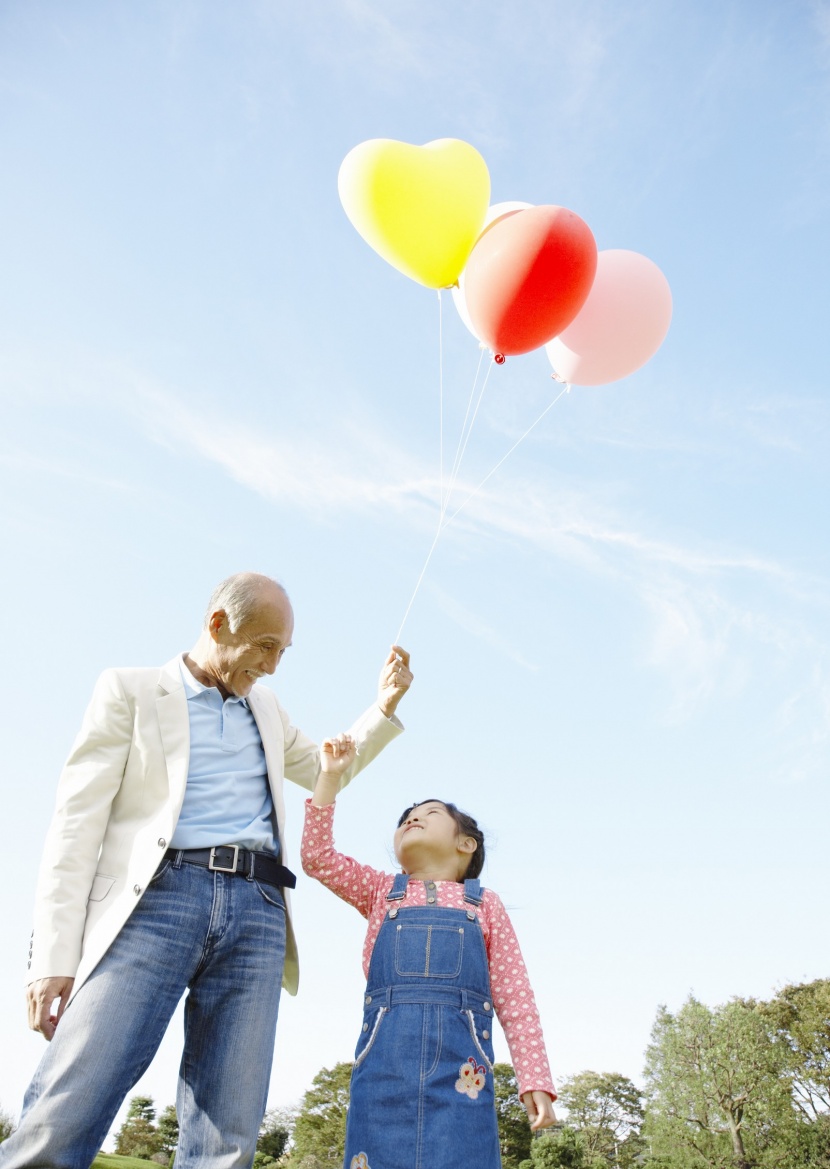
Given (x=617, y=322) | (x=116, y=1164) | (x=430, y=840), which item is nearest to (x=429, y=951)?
(x=430, y=840)

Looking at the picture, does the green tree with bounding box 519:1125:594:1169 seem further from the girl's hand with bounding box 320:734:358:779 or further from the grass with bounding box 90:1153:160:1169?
the girl's hand with bounding box 320:734:358:779

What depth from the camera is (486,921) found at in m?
3.47

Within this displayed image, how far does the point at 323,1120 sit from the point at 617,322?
90.3ft

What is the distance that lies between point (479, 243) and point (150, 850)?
3.40 meters

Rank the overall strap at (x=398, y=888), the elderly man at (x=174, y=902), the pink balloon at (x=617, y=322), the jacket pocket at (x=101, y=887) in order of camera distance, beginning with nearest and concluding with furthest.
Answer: the elderly man at (x=174, y=902) < the jacket pocket at (x=101, y=887) < the overall strap at (x=398, y=888) < the pink balloon at (x=617, y=322)

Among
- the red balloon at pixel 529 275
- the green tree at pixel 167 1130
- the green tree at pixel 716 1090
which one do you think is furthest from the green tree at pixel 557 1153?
the red balloon at pixel 529 275

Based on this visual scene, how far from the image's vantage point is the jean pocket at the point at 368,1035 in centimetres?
312

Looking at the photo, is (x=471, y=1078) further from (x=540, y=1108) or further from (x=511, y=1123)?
(x=511, y=1123)

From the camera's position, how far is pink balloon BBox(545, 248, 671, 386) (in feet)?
16.4

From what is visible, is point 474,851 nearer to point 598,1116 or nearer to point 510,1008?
point 510,1008

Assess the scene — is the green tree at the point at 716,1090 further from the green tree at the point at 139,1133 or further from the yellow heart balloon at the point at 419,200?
the yellow heart balloon at the point at 419,200

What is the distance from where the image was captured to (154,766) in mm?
2977

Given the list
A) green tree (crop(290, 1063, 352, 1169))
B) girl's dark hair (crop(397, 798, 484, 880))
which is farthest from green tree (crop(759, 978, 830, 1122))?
girl's dark hair (crop(397, 798, 484, 880))

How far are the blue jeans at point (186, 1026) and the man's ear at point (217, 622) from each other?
33.4 inches
